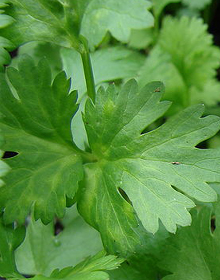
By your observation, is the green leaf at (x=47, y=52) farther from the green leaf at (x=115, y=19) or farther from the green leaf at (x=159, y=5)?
the green leaf at (x=159, y=5)

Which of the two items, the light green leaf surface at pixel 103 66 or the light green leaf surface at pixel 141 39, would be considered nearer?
the light green leaf surface at pixel 103 66

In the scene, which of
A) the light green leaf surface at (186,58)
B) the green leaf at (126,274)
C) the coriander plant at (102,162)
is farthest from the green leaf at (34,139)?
the light green leaf surface at (186,58)

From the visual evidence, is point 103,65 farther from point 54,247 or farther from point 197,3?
point 197,3

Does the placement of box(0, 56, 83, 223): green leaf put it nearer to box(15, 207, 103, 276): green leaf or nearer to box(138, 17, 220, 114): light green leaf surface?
box(15, 207, 103, 276): green leaf

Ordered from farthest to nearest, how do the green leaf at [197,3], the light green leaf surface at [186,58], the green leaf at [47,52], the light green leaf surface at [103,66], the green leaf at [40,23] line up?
the green leaf at [197,3] → the light green leaf surface at [186,58] → the green leaf at [47,52] → the light green leaf surface at [103,66] → the green leaf at [40,23]

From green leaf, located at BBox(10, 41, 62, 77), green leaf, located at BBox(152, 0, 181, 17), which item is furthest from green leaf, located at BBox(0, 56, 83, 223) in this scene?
green leaf, located at BBox(152, 0, 181, 17)

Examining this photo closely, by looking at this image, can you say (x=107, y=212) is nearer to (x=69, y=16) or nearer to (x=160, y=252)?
(x=160, y=252)
